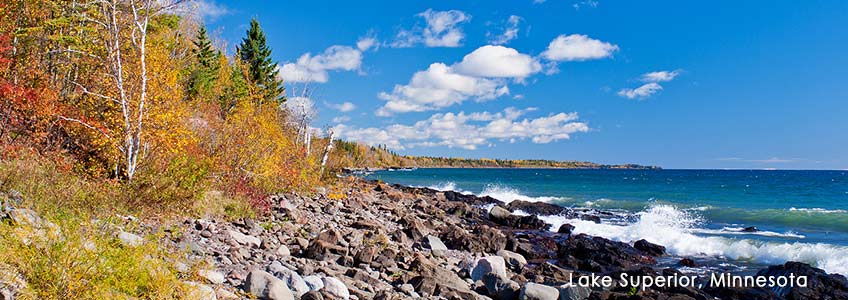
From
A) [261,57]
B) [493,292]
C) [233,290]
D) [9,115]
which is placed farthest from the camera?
[261,57]

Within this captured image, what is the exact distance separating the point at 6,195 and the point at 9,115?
6.35 metres

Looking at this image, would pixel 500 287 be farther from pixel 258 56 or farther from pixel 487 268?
pixel 258 56

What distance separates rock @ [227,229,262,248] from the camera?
35.0 feet

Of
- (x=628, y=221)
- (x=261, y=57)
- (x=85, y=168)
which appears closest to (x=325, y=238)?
(x=85, y=168)

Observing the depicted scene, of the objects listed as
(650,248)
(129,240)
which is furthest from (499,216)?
(129,240)

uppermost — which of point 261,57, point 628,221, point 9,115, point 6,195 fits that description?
point 261,57

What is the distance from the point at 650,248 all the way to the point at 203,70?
28.1 metres

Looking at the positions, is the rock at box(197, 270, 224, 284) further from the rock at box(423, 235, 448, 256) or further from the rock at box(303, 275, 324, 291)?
the rock at box(423, 235, 448, 256)

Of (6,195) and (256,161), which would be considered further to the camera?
(256,161)

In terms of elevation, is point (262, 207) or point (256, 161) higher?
point (256, 161)

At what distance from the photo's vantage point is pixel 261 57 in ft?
154

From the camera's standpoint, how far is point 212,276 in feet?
24.0

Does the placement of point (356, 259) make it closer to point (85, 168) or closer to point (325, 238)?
point (325, 238)

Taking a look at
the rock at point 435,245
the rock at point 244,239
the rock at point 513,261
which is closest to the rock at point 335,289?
the rock at point 244,239
